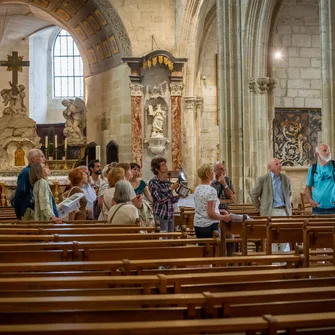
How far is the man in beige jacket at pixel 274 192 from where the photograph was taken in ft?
29.8

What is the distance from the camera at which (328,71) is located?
38.5 feet

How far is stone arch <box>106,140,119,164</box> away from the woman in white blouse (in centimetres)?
1711

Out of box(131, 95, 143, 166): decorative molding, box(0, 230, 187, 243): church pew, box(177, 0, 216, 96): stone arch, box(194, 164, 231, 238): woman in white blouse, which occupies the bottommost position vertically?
box(0, 230, 187, 243): church pew

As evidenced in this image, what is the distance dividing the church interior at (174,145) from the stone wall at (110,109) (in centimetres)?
7

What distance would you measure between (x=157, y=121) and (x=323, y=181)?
49.9 feet

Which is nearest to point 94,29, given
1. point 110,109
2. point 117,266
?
point 110,109

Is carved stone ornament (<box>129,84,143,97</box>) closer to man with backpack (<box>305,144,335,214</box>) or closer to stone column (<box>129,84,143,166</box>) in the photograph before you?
stone column (<box>129,84,143,166</box>)

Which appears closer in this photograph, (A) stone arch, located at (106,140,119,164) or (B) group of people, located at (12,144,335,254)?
(B) group of people, located at (12,144,335,254)

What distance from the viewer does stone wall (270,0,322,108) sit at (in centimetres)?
1862

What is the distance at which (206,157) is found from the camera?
85.0ft

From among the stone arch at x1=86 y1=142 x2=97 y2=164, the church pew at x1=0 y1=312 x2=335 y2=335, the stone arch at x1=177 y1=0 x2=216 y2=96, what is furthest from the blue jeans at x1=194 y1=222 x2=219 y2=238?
the stone arch at x1=86 y1=142 x2=97 y2=164

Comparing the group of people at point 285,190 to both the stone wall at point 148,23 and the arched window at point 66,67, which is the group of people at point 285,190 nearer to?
the stone wall at point 148,23

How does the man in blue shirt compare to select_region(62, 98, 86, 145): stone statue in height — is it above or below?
below

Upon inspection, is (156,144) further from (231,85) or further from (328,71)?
(328,71)
